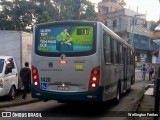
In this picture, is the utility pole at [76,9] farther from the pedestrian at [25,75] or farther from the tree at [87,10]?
the pedestrian at [25,75]

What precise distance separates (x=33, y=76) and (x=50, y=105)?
2545 mm

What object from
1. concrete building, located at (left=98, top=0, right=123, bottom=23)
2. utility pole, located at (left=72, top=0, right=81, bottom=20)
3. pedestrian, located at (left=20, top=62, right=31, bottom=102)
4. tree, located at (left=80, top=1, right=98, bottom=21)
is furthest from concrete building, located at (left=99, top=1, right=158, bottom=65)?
pedestrian, located at (left=20, top=62, right=31, bottom=102)

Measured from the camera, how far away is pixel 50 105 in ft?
42.1

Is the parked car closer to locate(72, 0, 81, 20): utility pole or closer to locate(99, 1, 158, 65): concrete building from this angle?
locate(72, 0, 81, 20): utility pole

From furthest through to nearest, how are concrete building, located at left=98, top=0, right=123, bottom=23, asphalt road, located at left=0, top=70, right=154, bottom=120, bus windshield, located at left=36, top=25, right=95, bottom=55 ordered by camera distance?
concrete building, located at left=98, top=0, right=123, bottom=23 < asphalt road, located at left=0, top=70, right=154, bottom=120 < bus windshield, located at left=36, top=25, right=95, bottom=55

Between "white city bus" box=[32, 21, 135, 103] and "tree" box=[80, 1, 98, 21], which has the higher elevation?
"tree" box=[80, 1, 98, 21]

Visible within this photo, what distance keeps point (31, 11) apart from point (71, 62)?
28.9 metres

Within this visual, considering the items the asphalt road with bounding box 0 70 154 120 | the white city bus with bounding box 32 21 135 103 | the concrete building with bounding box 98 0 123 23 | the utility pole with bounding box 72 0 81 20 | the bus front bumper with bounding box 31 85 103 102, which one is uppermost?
the concrete building with bounding box 98 0 123 23

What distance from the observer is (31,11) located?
3788 centimetres

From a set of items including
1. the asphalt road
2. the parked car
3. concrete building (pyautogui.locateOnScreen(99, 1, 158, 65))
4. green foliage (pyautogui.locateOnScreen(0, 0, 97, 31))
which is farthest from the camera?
concrete building (pyautogui.locateOnScreen(99, 1, 158, 65))

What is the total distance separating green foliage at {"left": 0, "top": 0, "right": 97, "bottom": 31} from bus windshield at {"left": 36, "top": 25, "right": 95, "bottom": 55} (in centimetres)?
2510

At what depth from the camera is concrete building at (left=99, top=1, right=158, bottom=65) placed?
58.7m

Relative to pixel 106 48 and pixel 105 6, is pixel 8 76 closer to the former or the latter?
pixel 106 48

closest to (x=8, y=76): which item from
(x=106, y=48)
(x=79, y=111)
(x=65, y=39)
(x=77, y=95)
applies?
(x=79, y=111)
